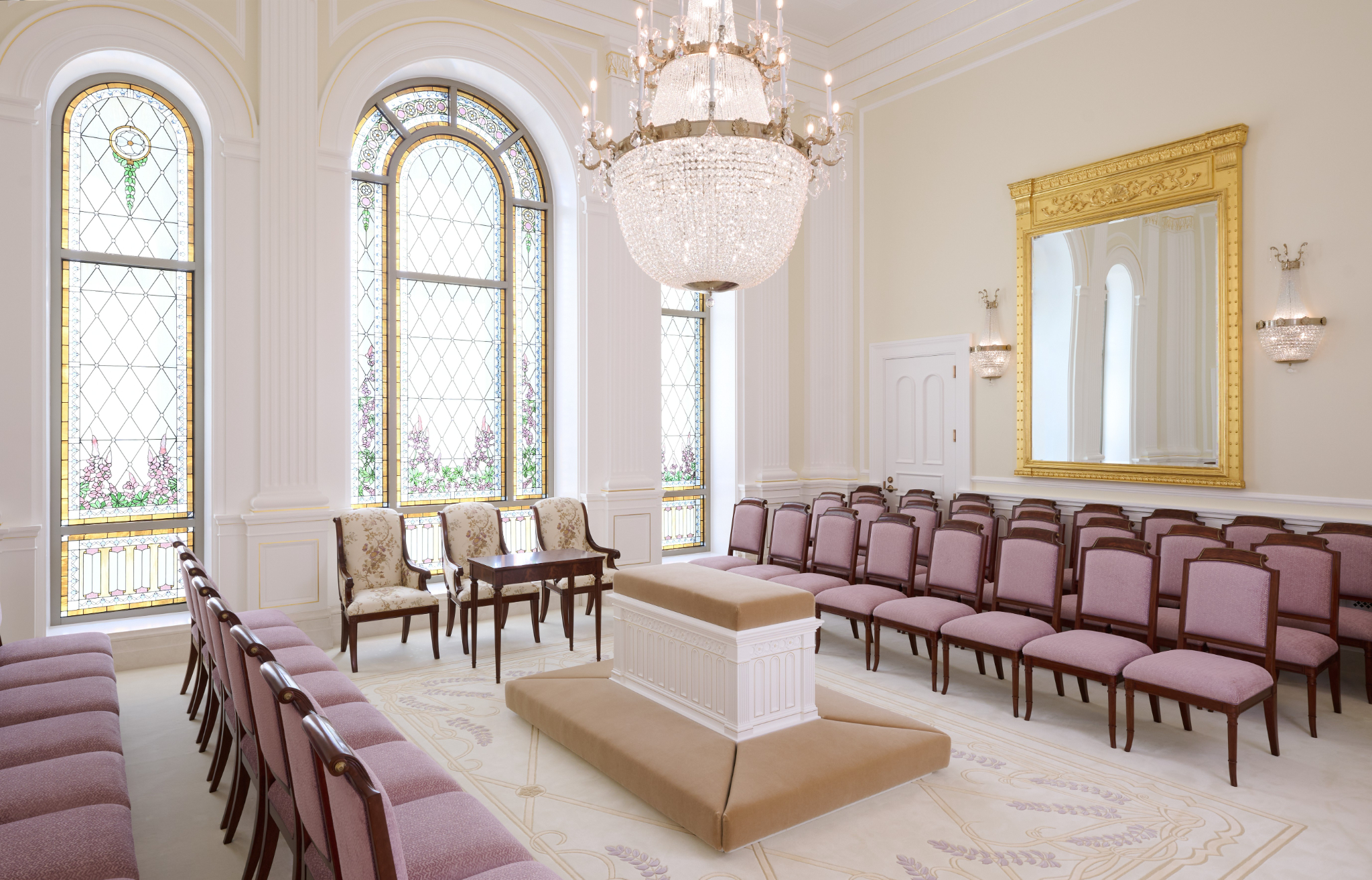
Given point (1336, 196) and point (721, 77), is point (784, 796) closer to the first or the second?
point (721, 77)

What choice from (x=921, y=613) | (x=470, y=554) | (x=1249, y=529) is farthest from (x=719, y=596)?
(x=1249, y=529)

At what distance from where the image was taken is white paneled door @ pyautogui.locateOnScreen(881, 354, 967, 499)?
793 centimetres

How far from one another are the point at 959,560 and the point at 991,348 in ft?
9.19

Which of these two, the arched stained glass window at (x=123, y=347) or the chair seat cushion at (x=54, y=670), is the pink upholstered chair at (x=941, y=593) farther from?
the arched stained glass window at (x=123, y=347)

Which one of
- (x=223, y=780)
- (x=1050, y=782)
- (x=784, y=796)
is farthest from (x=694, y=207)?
(x=223, y=780)

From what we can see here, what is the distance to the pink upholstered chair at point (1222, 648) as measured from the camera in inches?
141

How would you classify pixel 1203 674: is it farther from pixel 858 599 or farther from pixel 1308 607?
pixel 858 599

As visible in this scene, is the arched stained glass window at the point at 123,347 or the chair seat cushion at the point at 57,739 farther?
the arched stained glass window at the point at 123,347

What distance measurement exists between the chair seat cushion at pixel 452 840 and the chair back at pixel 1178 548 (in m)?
4.36

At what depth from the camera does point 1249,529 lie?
5.39 metres

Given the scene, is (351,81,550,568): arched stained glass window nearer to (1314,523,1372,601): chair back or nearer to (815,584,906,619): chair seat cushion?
(815,584,906,619): chair seat cushion

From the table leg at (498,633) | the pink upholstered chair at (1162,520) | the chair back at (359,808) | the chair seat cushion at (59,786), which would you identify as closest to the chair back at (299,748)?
the chair back at (359,808)

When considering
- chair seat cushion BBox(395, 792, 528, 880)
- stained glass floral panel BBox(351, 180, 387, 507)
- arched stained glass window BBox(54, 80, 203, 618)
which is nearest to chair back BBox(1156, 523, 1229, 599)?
chair seat cushion BBox(395, 792, 528, 880)

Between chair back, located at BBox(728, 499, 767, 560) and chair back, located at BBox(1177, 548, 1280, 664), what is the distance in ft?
10.9
